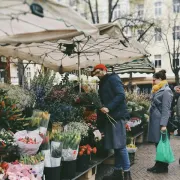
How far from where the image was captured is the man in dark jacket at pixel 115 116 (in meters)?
5.04

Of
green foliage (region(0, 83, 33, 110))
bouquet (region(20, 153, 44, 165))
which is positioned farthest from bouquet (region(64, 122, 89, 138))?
bouquet (region(20, 153, 44, 165))

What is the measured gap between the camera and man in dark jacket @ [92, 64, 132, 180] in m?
5.04

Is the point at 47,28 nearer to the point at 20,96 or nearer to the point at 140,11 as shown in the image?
the point at 20,96

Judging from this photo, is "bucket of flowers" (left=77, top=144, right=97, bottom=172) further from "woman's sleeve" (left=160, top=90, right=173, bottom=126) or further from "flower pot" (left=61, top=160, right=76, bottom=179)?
"woman's sleeve" (left=160, top=90, right=173, bottom=126)

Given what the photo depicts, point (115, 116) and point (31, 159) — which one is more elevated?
point (115, 116)

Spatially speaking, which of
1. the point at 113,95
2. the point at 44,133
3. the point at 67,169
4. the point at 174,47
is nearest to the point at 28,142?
the point at 44,133

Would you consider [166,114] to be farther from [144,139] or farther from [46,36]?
[144,139]

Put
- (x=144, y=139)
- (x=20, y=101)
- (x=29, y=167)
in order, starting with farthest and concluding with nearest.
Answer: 1. (x=144, y=139)
2. (x=20, y=101)
3. (x=29, y=167)

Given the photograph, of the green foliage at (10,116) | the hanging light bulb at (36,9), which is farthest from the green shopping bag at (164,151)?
the hanging light bulb at (36,9)

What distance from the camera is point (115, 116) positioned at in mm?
5086

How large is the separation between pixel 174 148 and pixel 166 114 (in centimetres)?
332

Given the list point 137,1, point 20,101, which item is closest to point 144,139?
point 20,101

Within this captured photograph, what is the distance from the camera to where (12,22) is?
368 centimetres

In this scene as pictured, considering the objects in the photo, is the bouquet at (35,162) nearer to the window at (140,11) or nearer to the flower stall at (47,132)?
the flower stall at (47,132)
